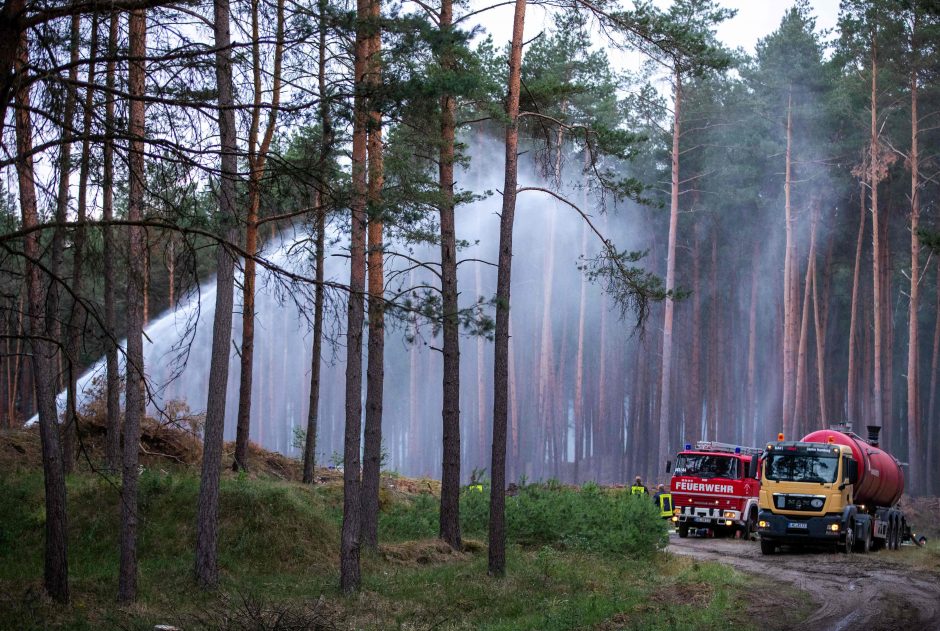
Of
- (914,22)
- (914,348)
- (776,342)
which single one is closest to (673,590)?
(914,348)

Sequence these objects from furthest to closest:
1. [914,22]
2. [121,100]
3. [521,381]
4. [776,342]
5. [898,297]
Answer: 1. [521,381]
2. [776,342]
3. [898,297]
4. [914,22]
5. [121,100]

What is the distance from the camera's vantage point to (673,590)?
565 inches

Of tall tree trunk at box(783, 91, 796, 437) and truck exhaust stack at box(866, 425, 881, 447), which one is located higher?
tall tree trunk at box(783, 91, 796, 437)

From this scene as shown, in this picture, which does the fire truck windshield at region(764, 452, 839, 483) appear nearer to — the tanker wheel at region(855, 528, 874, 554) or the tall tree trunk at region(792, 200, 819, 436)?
the tanker wheel at region(855, 528, 874, 554)

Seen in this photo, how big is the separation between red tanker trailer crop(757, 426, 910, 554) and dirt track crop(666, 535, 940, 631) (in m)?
0.49

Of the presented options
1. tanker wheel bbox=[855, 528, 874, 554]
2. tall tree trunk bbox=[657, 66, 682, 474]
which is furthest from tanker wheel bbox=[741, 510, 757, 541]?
tall tree trunk bbox=[657, 66, 682, 474]

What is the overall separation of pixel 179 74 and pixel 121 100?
0.51 m

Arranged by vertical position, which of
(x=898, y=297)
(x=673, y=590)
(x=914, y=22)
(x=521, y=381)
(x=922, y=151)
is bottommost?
(x=673, y=590)

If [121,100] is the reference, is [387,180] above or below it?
above

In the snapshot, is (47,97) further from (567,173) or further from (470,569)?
(567,173)

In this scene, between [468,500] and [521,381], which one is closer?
[468,500]

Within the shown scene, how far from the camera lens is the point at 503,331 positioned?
48.2ft

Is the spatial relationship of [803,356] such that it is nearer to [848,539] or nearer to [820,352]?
[820,352]

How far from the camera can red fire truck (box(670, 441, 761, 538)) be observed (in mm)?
26016
